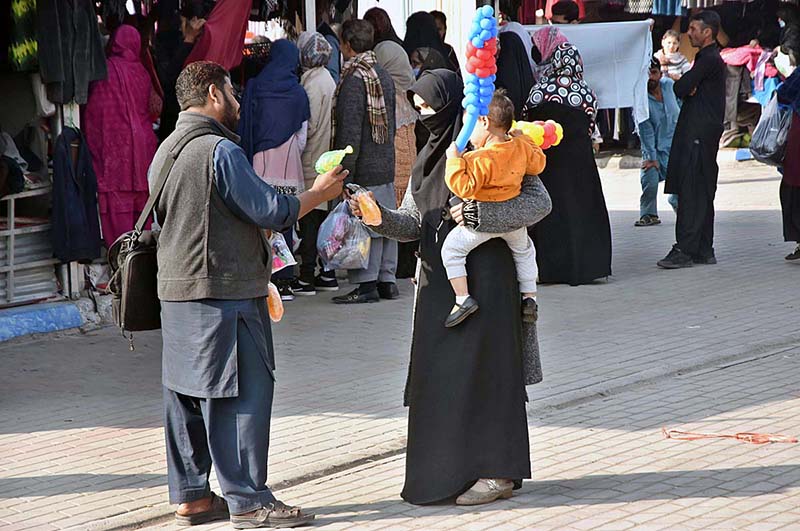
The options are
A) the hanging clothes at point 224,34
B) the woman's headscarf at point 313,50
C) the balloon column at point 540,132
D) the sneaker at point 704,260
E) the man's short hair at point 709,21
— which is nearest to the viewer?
the balloon column at point 540,132

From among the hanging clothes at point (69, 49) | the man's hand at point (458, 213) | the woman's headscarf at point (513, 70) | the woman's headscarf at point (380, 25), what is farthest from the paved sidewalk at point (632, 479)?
the woman's headscarf at point (380, 25)

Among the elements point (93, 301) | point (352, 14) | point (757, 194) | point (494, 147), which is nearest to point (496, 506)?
point (494, 147)

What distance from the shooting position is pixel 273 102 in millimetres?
9750

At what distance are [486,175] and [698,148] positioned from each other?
6.55 metres

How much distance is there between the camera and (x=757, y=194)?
52.6 feet

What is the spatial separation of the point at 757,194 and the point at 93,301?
32.0 feet

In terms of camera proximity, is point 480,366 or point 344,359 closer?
point 480,366

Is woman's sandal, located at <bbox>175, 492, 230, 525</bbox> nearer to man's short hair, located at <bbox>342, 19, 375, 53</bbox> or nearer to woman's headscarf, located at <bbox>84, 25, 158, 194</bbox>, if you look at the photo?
woman's headscarf, located at <bbox>84, 25, 158, 194</bbox>

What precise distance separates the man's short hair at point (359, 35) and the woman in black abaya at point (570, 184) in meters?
1.42

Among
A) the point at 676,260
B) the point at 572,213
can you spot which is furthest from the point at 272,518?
the point at 676,260

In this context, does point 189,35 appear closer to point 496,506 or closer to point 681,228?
point 681,228

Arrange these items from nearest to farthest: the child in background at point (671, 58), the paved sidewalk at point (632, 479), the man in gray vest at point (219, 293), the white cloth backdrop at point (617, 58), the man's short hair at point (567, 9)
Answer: the man in gray vest at point (219, 293)
the paved sidewalk at point (632, 479)
the white cloth backdrop at point (617, 58)
the man's short hair at point (567, 9)
the child in background at point (671, 58)

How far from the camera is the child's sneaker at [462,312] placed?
16.7 ft

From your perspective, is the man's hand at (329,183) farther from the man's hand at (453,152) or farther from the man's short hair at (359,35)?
the man's short hair at (359,35)
